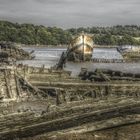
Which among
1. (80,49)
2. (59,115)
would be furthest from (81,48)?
(59,115)

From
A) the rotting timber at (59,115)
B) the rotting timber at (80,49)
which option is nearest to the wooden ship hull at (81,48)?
the rotting timber at (80,49)

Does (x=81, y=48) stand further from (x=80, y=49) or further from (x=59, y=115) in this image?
(x=59, y=115)

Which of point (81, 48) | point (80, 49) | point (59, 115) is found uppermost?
point (59, 115)

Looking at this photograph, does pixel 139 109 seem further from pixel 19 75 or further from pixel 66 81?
pixel 66 81

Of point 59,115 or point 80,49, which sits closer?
point 59,115

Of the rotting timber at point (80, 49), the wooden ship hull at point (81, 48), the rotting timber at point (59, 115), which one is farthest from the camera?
the wooden ship hull at point (81, 48)

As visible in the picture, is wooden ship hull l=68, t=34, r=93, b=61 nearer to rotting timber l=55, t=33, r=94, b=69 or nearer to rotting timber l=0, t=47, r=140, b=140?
rotting timber l=55, t=33, r=94, b=69

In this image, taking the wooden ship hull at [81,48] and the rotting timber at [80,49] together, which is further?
the wooden ship hull at [81,48]

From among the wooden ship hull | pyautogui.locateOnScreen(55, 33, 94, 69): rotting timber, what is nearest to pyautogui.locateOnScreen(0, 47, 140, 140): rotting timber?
pyautogui.locateOnScreen(55, 33, 94, 69): rotting timber

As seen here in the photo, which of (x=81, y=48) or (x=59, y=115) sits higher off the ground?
(x=59, y=115)

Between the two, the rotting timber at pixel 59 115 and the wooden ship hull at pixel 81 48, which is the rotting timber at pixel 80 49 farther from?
the rotting timber at pixel 59 115

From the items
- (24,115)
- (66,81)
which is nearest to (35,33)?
(66,81)

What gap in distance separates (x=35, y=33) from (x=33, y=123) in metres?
183

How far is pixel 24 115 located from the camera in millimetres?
20719
